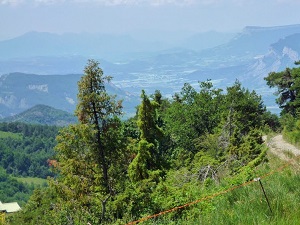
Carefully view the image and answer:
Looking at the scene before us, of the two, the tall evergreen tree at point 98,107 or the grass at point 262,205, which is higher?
the tall evergreen tree at point 98,107

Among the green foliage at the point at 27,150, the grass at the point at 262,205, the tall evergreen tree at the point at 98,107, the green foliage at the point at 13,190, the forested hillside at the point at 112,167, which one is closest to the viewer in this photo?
the grass at the point at 262,205

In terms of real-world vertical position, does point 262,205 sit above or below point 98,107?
below

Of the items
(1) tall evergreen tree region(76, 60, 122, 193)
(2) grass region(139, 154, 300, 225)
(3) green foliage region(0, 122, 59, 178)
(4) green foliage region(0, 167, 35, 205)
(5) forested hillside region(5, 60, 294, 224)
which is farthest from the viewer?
(3) green foliage region(0, 122, 59, 178)

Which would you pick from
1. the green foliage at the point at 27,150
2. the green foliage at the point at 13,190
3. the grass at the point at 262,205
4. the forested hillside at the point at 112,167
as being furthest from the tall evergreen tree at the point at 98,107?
the green foliage at the point at 27,150

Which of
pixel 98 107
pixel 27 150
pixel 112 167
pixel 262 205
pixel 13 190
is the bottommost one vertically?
pixel 13 190

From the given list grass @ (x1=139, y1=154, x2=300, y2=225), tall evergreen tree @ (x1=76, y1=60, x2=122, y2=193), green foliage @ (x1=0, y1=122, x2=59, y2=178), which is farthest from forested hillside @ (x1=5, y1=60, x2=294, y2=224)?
green foliage @ (x1=0, y1=122, x2=59, y2=178)

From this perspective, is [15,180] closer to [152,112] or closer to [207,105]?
[207,105]

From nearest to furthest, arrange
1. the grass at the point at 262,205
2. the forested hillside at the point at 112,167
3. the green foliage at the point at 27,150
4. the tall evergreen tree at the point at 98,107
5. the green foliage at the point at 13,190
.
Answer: the grass at the point at 262,205 → the forested hillside at the point at 112,167 → the tall evergreen tree at the point at 98,107 → the green foliage at the point at 13,190 → the green foliage at the point at 27,150

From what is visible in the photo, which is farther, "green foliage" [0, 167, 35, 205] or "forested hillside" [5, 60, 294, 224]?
"green foliage" [0, 167, 35, 205]

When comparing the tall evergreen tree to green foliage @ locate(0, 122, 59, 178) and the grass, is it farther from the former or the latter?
green foliage @ locate(0, 122, 59, 178)

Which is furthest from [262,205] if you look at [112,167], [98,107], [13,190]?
[13,190]

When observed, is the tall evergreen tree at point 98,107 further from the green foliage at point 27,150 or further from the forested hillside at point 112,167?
the green foliage at point 27,150

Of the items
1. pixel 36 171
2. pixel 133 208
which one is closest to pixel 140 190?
pixel 133 208

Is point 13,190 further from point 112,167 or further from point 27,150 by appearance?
point 112,167
